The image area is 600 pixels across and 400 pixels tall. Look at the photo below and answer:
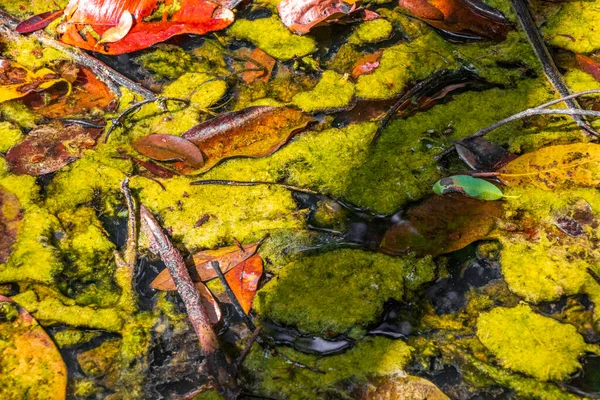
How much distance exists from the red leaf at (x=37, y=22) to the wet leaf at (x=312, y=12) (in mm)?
1114

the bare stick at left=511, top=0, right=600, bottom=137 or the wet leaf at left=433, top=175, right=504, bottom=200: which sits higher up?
the bare stick at left=511, top=0, right=600, bottom=137

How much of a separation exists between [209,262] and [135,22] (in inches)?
51.3

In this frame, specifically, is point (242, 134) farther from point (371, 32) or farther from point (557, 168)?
point (557, 168)

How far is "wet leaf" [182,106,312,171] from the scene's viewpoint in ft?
6.25

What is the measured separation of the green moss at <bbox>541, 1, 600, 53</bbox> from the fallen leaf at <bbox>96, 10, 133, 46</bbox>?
1892mm

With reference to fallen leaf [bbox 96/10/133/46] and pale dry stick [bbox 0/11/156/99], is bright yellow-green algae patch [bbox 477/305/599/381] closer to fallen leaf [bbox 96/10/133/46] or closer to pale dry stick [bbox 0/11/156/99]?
pale dry stick [bbox 0/11/156/99]

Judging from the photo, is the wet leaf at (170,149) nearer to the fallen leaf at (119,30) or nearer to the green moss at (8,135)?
the green moss at (8,135)

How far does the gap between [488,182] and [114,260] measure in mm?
1322

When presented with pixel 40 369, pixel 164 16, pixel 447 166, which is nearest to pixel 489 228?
pixel 447 166

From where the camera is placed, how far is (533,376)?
1.39 metres

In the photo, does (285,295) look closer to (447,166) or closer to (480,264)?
(480,264)

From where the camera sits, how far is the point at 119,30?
225cm

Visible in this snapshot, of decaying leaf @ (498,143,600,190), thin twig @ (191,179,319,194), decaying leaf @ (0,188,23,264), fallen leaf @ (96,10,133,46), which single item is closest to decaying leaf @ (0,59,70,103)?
fallen leaf @ (96,10,133,46)

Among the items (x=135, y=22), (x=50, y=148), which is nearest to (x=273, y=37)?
(x=135, y=22)
